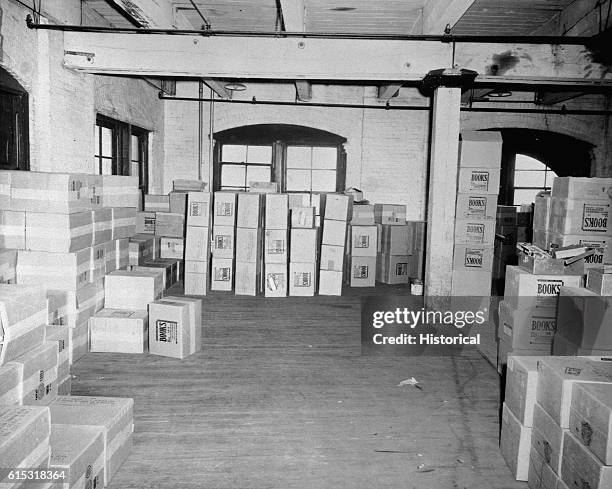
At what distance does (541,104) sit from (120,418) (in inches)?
312

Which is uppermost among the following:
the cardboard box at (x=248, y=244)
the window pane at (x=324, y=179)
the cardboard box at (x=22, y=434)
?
the window pane at (x=324, y=179)

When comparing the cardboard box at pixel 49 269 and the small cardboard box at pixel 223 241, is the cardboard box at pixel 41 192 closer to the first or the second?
the cardboard box at pixel 49 269

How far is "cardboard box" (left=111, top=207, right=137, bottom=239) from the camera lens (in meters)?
4.14

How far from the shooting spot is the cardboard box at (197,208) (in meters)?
5.68

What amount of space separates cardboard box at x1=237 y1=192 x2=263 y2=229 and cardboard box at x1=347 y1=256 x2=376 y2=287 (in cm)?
153

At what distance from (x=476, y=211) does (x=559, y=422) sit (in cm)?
344

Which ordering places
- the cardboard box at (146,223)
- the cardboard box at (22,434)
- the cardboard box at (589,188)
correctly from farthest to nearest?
the cardboard box at (146,223), the cardboard box at (589,188), the cardboard box at (22,434)

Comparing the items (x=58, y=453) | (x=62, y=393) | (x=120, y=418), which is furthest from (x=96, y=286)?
(x=58, y=453)

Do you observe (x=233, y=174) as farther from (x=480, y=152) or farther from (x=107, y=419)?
(x=107, y=419)

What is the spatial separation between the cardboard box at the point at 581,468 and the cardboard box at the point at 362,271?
472 centimetres

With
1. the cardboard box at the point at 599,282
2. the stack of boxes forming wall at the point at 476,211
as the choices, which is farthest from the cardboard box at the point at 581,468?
the stack of boxes forming wall at the point at 476,211

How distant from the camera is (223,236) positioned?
19.1ft

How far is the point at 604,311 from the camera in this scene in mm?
2672

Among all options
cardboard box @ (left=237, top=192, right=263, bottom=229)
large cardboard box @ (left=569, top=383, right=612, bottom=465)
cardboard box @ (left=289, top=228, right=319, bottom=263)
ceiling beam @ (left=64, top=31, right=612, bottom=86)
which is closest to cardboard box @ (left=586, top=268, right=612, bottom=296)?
large cardboard box @ (left=569, top=383, right=612, bottom=465)
